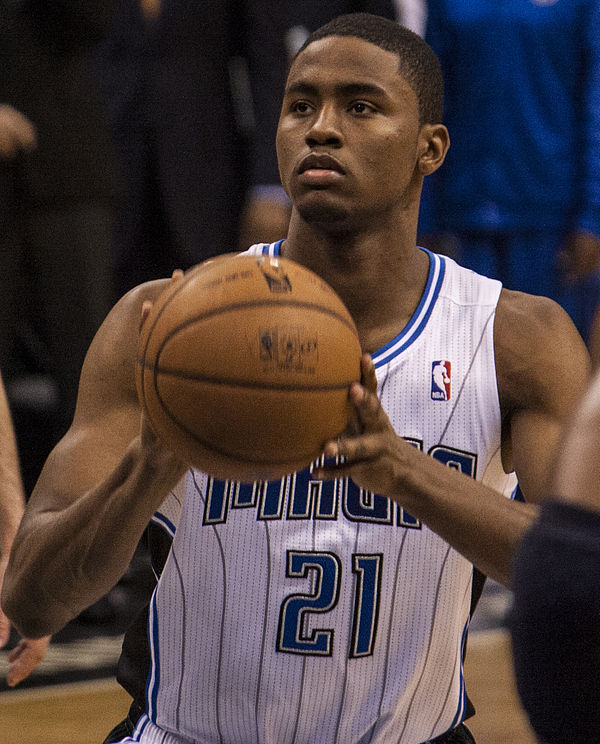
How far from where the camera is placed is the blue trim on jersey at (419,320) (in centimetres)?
264

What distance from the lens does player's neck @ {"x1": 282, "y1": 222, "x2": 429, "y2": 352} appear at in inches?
106

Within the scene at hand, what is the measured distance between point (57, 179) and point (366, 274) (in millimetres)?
2443

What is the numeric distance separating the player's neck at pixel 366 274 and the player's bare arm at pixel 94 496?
313mm

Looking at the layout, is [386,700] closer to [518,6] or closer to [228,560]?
[228,560]

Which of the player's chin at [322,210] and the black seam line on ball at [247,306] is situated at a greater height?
the player's chin at [322,210]

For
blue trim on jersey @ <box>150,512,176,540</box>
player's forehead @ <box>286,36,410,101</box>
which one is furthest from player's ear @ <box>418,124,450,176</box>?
blue trim on jersey @ <box>150,512,176,540</box>

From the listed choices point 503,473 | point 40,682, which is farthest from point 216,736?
point 40,682

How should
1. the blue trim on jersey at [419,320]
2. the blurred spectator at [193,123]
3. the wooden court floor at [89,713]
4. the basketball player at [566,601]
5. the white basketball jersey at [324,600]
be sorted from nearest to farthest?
the basketball player at [566,601], the white basketball jersey at [324,600], the blue trim on jersey at [419,320], the wooden court floor at [89,713], the blurred spectator at [193,123]

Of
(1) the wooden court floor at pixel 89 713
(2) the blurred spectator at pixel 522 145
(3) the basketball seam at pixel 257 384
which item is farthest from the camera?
(2) the blurred spectator at pixel 522 145

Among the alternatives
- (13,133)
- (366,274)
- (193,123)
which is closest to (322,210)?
(366,274)

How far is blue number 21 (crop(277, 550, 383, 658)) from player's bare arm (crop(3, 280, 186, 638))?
338 millimetres

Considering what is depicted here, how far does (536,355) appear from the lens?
264 centimetres

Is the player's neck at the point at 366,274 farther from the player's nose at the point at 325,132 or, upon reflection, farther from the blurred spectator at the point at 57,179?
the blurred spectator at the point at 57,179

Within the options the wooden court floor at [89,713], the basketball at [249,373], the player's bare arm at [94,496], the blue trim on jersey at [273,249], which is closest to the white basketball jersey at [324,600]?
the player's bare arm at [94,496]
